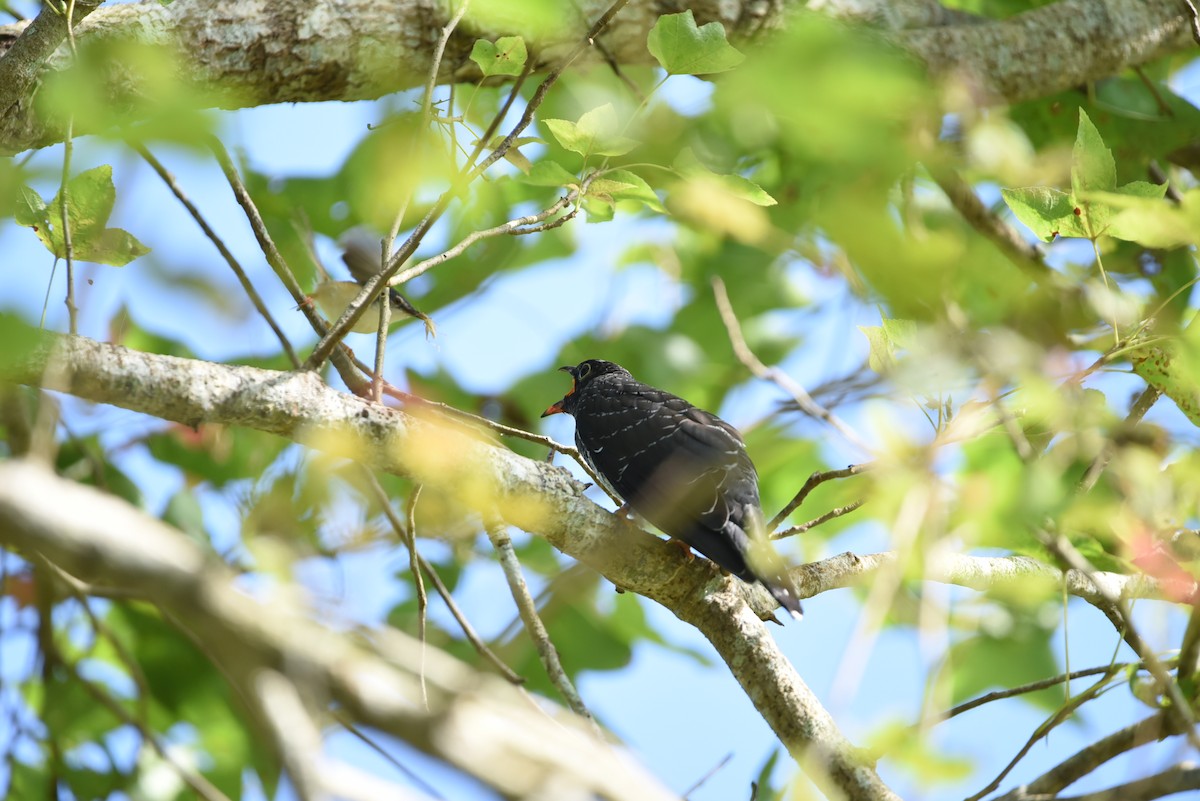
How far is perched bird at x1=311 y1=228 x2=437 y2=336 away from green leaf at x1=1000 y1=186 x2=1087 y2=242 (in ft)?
6.57

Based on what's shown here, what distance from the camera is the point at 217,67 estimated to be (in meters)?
3.37

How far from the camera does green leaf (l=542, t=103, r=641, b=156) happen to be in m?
2.39

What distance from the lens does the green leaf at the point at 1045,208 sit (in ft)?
7.60

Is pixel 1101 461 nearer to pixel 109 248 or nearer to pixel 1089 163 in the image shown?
pixel 1089 163

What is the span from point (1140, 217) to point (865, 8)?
3.30 metres

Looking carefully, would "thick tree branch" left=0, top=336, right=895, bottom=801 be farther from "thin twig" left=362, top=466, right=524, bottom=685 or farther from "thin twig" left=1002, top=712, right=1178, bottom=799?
"thin twig" left=1002, top=712, right=1178, bottom=799

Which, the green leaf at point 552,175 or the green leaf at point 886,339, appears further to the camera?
the green leaf at point 552,175

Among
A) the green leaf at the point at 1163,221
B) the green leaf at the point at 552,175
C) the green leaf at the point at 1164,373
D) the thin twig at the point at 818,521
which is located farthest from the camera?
the thin twig at the point at 818,521

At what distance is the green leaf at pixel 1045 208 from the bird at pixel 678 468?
1171 mm

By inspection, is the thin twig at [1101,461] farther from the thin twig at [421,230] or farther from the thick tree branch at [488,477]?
the thin twig at [421,230]

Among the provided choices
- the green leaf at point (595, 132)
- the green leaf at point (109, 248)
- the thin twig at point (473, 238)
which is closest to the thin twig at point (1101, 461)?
the green leaf at point (595, 132)

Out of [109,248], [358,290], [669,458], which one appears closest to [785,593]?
[669,458]

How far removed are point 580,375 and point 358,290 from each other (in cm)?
145

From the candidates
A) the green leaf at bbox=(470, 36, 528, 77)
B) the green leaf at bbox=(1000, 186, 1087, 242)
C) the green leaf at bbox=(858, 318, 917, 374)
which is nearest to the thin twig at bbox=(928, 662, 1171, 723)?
the green leaf at bbox=(858, 318, 917, 374)
